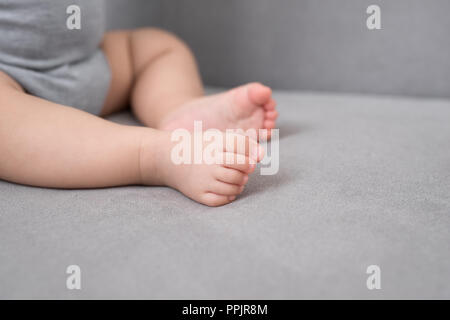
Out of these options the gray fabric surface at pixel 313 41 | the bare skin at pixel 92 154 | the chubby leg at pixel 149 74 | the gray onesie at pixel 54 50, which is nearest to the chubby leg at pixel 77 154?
the bare skin at pixel 92 154

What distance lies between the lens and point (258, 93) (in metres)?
0.65

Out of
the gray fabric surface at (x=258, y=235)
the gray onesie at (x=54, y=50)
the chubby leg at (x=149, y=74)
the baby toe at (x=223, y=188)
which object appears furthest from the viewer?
the chubby leg at (x=149, y=74)

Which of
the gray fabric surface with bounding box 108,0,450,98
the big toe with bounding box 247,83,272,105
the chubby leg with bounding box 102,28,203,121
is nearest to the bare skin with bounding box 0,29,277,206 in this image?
the big toe with bounding box 247,83,272,105

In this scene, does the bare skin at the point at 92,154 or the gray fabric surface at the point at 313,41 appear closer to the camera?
the bare skin at the point at 92,154

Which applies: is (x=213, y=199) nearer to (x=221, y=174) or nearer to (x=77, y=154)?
(x=221, y=174)

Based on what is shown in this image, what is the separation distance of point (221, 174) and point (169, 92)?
356mm

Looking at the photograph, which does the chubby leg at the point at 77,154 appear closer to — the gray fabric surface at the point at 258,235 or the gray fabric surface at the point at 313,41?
the gray fabric surface at the point at 258,235

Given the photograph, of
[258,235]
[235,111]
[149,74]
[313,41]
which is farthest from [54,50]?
[313,41]

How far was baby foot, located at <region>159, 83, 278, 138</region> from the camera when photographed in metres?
0.66

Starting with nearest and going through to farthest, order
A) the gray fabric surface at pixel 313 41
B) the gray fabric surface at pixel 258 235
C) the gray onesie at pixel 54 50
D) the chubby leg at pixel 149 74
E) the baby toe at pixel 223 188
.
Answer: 1. the gray fabric surface at pixel 258 235
2. the baby toe at pixel 223 188
3. the gray onesie at pixel 54 50
4. the chubby leg at pixel 149 74
5. the gray fabric surface at pixel 313 41

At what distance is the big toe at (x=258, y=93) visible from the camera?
0.65 metres

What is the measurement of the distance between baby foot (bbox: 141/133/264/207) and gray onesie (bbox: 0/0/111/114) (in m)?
0.29
